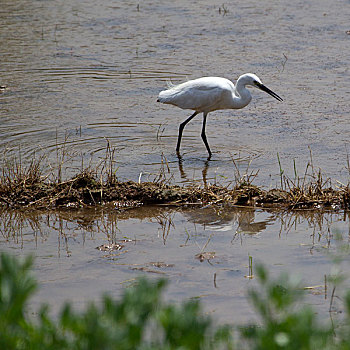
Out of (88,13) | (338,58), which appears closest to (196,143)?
(338,58)

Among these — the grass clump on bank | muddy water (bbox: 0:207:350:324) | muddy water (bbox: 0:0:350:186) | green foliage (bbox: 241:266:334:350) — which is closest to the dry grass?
the grass clump on bank

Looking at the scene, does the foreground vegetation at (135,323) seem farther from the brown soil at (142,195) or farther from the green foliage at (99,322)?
the brown soil at (142,195)

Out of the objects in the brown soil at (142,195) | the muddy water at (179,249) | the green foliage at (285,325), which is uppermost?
the green foliage at (285,325)

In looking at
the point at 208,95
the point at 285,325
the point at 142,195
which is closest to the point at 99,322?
the point at 285,325

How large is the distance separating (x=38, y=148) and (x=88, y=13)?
9177 mm

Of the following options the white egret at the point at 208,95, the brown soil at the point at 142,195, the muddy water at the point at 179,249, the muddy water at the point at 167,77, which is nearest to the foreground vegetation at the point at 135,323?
the muddy water at the point at 179,249

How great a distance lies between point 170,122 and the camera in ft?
30.5

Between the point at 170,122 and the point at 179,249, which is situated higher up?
the point at 170,122

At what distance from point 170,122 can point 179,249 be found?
4703 millimetres

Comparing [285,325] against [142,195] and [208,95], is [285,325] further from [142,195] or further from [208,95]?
[208,95]

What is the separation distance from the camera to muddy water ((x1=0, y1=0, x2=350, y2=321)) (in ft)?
14.8

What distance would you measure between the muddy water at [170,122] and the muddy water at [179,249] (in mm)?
14

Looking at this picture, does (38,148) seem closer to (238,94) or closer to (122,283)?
(238,94)

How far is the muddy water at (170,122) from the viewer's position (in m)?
4.51
